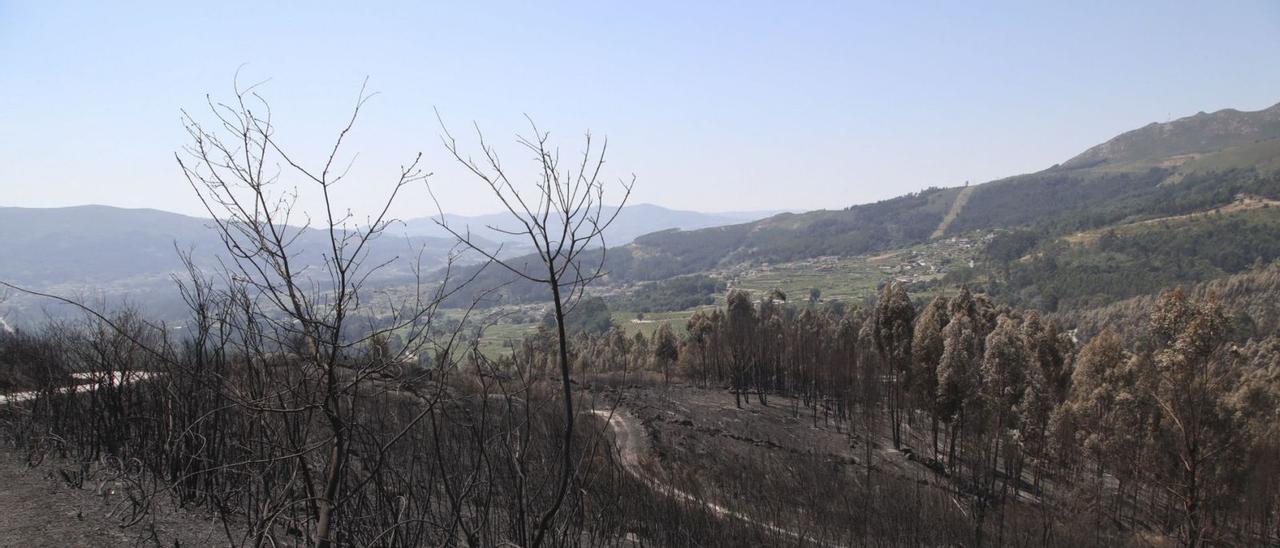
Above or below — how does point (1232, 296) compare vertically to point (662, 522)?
below

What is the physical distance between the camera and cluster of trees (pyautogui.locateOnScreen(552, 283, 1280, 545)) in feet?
46.1

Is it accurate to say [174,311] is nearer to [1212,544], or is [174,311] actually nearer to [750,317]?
[750,317]

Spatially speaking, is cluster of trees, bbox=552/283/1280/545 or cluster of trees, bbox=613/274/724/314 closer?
cluster of trees, bbox=552/283/1280/545

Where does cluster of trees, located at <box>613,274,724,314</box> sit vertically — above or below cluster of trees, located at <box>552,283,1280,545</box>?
below

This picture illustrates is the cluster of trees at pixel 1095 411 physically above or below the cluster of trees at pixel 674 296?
above

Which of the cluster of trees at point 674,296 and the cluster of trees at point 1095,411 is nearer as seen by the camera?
the cluster of trees at point 1095,411

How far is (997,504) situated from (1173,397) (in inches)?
349

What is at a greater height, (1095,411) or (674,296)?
(1095,411)

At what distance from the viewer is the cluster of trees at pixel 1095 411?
14062 mm

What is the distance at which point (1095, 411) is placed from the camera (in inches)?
849

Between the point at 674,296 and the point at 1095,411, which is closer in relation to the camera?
the point at 1095,411

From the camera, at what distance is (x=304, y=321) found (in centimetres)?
337

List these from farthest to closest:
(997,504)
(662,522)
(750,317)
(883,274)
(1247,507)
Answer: (883,274)
(750,317)
(997,504)
(1247,507)
(662,522)

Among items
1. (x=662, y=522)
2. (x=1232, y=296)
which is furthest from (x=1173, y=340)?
(x=1232, y=296)
